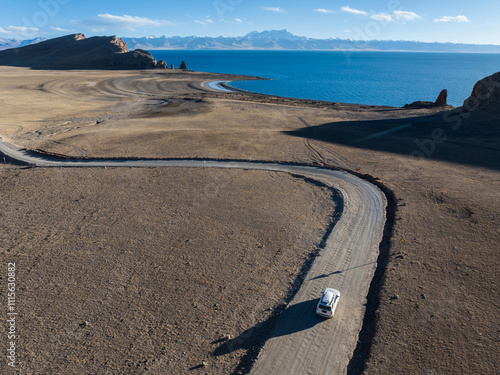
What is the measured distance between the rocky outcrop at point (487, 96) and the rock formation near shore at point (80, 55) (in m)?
134

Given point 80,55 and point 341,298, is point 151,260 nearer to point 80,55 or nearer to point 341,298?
point 341,298

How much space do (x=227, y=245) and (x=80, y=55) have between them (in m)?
178

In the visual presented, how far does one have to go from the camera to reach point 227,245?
78.5 feet

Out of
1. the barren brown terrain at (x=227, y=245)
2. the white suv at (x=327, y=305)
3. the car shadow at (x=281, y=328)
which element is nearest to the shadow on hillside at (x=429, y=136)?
the barren brown terrain at (x=227, y=245)

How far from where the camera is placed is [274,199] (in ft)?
101

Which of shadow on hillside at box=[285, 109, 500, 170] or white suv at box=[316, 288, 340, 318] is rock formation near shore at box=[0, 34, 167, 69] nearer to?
shadow on hillside at box=[285, 109, 500, 170]

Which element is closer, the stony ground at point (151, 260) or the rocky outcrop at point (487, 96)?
the stony ground at point (151, 260)

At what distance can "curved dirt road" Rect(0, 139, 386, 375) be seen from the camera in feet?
50.2

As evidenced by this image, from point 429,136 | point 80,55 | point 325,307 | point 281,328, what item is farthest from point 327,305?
point 80,55

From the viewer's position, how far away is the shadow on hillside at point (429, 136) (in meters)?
42.4

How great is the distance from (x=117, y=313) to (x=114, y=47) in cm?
17518

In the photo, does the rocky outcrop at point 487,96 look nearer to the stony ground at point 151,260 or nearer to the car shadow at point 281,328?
the stony ground at point 151,260

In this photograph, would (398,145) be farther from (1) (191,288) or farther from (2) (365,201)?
(1) (191,288)

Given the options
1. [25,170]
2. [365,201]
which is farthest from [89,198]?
[365,201]
